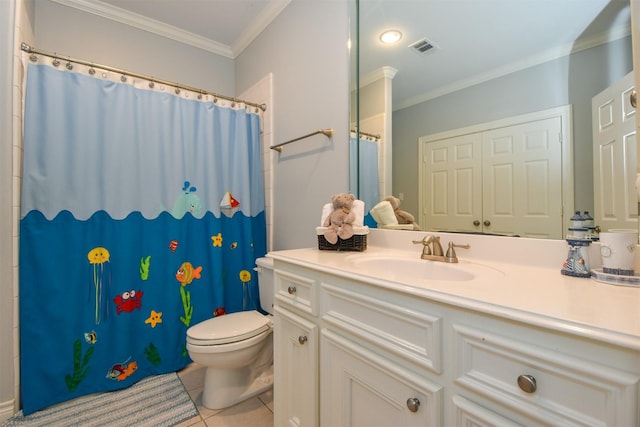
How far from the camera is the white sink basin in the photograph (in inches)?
34.7

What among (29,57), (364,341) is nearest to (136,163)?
(29,57)

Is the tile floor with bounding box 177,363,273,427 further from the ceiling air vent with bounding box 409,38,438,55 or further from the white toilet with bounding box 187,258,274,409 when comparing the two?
the ceiling air vent with bounding box 409,38,438,55

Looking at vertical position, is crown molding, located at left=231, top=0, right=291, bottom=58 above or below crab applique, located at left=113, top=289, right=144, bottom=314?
above

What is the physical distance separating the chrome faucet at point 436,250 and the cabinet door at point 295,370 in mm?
509

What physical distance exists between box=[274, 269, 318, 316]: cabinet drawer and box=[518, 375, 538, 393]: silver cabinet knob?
1.94 ft

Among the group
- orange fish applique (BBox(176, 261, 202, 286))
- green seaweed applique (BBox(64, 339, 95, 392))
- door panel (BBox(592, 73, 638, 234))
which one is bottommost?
green seaweed applique (BBox(64, 339, 95, 392))

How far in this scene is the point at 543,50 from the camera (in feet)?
3.05

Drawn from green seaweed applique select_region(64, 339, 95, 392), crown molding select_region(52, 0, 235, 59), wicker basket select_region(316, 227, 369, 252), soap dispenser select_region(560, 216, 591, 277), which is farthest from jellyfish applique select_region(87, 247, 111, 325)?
soap dispenser select_region(560, 216, 591, 277)

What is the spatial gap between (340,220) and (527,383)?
32.9 inches

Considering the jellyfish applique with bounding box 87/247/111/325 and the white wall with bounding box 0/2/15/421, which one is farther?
the jellyfish applique with bounding box 87/247/111/325

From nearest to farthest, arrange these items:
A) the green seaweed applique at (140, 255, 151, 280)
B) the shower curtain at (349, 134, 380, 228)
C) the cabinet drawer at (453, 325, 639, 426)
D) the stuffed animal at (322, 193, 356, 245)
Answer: the cabinet drawer at (453, 325, 639, 426) → the stuffed animal at (322, 193, 356, 245) → the shower curtain at (349, 134, 380, 228) → the green seaweed applique at (140, 255, 151, 280)

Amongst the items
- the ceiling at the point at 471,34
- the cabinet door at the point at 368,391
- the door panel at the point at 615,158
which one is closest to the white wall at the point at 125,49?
the ceiling at the point at 471,34

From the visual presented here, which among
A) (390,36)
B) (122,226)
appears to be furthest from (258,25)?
(122,226)

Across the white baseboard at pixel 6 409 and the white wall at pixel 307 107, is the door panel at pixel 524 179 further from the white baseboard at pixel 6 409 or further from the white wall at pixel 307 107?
the white baseboard at pixel 6 409
